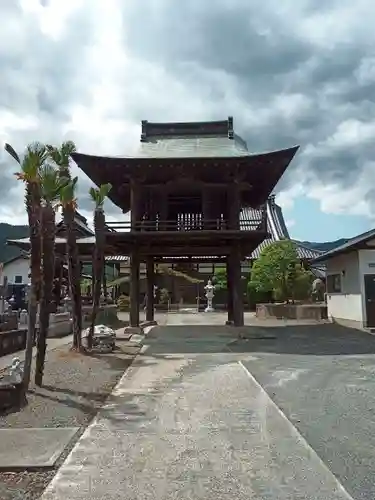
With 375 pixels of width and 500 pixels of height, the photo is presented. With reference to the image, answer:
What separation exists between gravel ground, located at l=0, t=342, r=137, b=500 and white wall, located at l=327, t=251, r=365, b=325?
11.3m

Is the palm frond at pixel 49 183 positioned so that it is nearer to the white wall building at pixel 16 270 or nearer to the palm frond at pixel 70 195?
the palm frond at pixel 70 195

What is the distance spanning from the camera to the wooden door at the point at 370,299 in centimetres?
1942

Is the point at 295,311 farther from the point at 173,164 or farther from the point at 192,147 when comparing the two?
the point at 173,164

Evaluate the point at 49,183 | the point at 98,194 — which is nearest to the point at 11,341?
the point at 98,194

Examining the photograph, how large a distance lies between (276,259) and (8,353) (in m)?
17.7

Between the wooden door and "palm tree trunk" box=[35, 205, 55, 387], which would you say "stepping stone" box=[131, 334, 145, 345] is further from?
the wooden door

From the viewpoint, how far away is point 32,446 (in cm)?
505

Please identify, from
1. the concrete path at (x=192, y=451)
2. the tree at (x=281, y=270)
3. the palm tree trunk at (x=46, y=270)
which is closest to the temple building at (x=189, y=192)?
the tree at (x=281, y=270)

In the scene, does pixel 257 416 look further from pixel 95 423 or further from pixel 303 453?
pixel 95 423

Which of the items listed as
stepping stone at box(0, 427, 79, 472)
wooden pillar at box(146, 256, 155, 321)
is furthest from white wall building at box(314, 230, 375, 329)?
stepping stone at box(0, 427, 79, 472)

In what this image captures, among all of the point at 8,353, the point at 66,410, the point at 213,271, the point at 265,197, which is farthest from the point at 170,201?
the point at 213,271

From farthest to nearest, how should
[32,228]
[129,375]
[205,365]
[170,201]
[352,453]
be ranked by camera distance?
[170,201]
[205,365]
[129,375]
[32,228]
[352,453]

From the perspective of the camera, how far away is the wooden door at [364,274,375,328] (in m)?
19.4

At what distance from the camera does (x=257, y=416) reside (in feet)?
21.1
